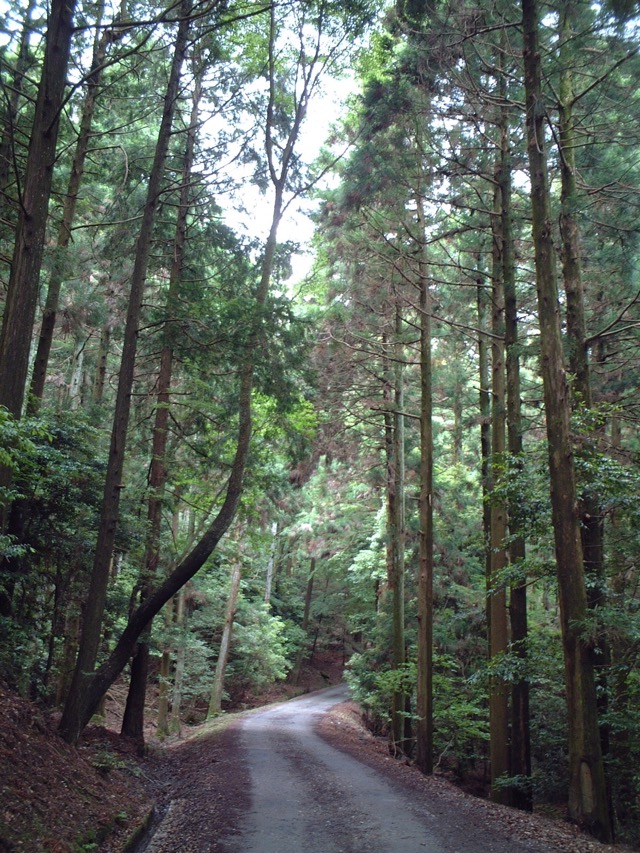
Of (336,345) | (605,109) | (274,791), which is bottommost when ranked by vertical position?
(274,791)

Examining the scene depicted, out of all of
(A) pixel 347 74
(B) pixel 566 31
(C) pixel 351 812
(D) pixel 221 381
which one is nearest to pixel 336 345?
(D) pixel 221 381

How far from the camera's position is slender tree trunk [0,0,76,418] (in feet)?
23.2

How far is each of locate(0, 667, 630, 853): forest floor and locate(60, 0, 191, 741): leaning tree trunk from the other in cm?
61

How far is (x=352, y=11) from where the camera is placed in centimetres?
1044

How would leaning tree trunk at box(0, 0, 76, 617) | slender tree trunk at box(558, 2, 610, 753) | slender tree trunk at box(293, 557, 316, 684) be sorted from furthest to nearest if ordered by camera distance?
slender tree trunk at box(293, 557, 316, 684) < slender tree trunk at box(558, 2, 610, 753) < leaning tree trunk at box(0, 0, 76, 617)

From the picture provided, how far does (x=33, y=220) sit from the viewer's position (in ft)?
24.5

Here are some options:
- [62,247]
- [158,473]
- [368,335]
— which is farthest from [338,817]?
[368,335]

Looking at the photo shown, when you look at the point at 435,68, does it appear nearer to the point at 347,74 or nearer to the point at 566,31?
the point at 566,31

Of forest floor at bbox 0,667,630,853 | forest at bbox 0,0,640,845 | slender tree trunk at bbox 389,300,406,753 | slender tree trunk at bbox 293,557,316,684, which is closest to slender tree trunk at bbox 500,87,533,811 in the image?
forest at bbox 0,0,640,845

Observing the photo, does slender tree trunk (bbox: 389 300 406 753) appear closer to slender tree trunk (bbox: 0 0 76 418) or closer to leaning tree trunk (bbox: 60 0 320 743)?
leaning tree trunk (bbox: 60 0 320 743)

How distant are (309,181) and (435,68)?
3.34 metres

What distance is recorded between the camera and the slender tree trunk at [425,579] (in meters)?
12.1

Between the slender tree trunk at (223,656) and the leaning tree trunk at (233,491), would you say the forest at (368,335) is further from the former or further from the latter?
the slender tree trunk at (223,656)

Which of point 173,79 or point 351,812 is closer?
point 351,812
